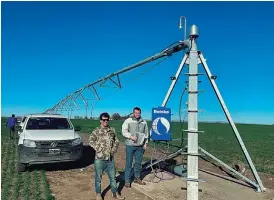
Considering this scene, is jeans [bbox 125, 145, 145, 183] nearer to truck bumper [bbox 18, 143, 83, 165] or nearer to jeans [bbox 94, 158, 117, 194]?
jeans [bbox 94, 158, 117, 194]

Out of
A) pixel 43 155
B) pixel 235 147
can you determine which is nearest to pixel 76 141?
pixel 43 155

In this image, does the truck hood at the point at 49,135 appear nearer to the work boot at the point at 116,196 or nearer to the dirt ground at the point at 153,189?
the dirt ground at the point at 153,189

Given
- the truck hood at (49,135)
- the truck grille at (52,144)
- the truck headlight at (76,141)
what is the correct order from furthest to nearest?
the truck headlight at (76,141) → the truck hood at (49,135) → the truck grille at (52,144)

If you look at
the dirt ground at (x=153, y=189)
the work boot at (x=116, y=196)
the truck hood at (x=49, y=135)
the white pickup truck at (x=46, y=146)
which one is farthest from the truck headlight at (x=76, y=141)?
the work boot at (x=116, y=196)

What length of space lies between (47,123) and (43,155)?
2069mm

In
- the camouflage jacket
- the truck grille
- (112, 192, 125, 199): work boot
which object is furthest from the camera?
the truck grille

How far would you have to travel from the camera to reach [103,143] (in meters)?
7.11

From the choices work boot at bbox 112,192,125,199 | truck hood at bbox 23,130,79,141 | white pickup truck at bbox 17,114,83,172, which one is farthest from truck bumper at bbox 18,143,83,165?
work boot at bbox 112,192,125,199

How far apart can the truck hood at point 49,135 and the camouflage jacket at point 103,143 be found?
397cm

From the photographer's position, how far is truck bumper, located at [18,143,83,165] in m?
10.3

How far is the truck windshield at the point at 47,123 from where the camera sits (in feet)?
38.8

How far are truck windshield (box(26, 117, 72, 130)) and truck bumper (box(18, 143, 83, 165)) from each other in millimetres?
1446

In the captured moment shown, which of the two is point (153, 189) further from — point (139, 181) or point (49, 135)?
point (49, 135)

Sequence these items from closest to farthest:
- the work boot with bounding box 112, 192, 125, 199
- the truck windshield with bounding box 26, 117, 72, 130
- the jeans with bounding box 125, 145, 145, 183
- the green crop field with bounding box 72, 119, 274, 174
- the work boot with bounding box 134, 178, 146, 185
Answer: the work boot with bounding box 112, 192, 125, 199 < the jeans with bounding box 125, 145, 145, 183 < the work boot with bounding box 134, 178, 146, 185 < the truck windshield with bounding box 26, 117, 72, 130 < the green crop field with bounding box 72, 119, 274, 174
